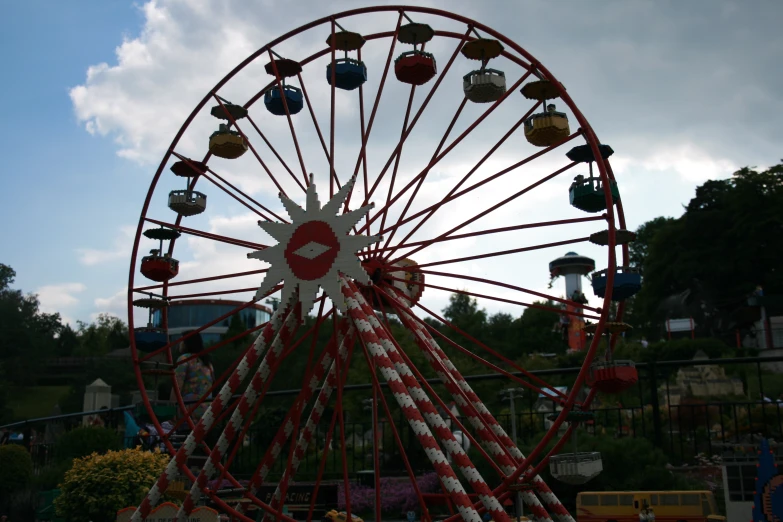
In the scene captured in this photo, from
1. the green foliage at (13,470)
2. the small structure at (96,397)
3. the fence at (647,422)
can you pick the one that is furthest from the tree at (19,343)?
the green foliage at (13,470)

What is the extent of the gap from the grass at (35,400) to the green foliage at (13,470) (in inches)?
1685

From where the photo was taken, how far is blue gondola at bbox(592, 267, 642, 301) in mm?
13031

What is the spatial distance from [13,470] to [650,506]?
62.8ft

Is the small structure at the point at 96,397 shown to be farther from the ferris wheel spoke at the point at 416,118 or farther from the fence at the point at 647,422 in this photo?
the ferris wheel spoke at the point at 416,118

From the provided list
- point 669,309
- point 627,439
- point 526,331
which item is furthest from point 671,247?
point 627,439

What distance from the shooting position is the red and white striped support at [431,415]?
11.1 m

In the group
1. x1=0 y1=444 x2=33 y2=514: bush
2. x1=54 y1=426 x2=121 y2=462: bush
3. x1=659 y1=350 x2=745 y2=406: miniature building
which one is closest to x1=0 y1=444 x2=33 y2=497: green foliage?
x1=0 y1=444 x2=33 y2=514: bush

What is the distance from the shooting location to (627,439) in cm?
2066

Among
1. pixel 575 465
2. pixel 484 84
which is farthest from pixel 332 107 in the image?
pixel 575 465

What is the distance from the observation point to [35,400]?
229 ft

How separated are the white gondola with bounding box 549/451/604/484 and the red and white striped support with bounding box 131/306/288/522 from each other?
5122mm

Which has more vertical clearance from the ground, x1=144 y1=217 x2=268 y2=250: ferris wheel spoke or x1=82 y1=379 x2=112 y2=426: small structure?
x1=144 y1=217 x2=268 y2=250: ferris wheel spoke

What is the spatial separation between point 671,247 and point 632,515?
125ft

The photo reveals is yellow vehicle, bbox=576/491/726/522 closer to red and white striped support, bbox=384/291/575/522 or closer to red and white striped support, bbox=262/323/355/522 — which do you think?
red and white striped support, bbox=384/291/575/522
